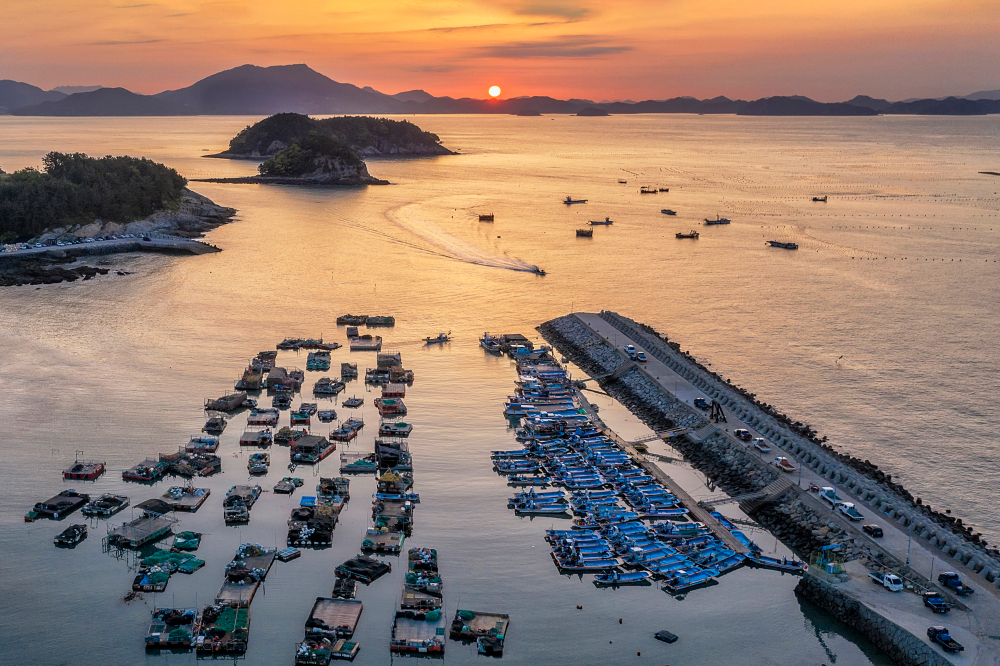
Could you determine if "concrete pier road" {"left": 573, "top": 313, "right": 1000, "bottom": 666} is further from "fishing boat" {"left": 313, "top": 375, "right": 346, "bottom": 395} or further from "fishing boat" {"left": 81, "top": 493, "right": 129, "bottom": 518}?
"fishing boat" {"left": 81, "top": 493, "right": 129, "bottom": 518}

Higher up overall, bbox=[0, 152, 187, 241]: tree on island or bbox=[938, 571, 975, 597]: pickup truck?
bbox=[0, 152, 187, 241]: tree on island

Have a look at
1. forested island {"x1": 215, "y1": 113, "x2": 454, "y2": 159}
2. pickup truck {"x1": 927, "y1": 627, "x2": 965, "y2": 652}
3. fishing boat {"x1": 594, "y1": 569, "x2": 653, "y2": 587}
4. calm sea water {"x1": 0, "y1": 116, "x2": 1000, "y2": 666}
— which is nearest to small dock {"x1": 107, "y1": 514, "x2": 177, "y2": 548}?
calm sea water {"x1": 0, "y1": 116, "x2": 1000, "y2": 666}

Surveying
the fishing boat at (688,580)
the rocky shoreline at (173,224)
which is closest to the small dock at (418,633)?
the fishing boat at (688,580)

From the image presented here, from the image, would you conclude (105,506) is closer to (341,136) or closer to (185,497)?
(185,497)

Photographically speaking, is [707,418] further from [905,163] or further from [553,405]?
[905,163]

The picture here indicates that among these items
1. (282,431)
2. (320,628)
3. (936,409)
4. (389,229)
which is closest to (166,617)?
(320,628)

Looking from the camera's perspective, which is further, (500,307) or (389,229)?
(389,229)

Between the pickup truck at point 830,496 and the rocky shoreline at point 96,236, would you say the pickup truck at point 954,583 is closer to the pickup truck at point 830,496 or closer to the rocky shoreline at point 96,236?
the pickup truck at point 830,496
